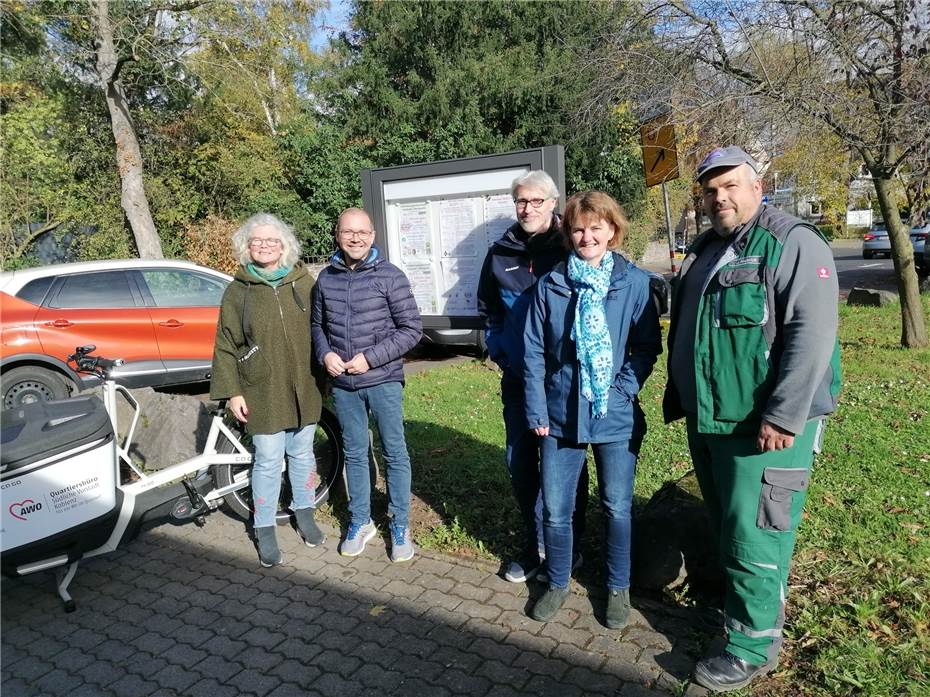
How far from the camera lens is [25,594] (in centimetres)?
369

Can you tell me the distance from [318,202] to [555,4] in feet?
27.3

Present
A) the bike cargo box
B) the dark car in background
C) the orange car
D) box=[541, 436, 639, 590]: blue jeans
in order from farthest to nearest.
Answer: the dark car in background
the orange car
the bike cargo box
box=[541, 436, 639, 590]: blue jeans

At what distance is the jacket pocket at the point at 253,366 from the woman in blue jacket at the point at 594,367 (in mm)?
1542

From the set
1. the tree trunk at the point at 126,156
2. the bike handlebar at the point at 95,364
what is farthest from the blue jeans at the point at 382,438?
the tree trunk at the point at 126,156

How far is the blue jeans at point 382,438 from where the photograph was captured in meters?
3.66

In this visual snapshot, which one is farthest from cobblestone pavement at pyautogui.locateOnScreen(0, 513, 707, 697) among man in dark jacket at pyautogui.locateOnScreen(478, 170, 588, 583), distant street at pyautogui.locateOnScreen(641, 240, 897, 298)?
distant street at pyautogui.locateOnScreen(641, 240, 897, 298)

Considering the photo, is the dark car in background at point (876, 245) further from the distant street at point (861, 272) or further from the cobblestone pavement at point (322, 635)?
the cobblestone pavement at point (322, 635)

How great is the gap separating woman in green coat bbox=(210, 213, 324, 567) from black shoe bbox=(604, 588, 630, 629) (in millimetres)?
1902

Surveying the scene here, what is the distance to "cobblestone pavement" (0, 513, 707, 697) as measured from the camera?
2744 mm

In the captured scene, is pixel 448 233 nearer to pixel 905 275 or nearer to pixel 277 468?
pixel 277 468

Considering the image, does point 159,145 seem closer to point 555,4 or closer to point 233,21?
point 233,21

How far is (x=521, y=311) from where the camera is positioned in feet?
10.6

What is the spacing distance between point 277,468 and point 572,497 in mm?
1756

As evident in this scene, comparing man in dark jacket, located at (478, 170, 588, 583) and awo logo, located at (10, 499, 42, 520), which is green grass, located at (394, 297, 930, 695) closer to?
man in dark jacket, located at (478, 170, 588, 583)
